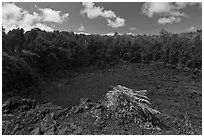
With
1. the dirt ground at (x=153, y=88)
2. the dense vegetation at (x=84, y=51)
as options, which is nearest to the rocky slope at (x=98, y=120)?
the dirt ground at (x=153, y=88)

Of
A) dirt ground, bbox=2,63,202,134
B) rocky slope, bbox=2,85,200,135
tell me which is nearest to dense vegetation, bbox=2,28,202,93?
dirt ground, bbox=2,63,202,134

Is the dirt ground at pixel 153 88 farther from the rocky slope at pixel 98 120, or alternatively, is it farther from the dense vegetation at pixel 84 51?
the dense vegetation at pixel 84 51

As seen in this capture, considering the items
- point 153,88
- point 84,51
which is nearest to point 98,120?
point 153,88

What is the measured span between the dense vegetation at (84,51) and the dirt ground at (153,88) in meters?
1.55

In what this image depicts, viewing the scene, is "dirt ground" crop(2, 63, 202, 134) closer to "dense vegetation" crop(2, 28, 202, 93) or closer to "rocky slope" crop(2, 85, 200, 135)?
"rocky slope" crop(2, 85, 200, 135)

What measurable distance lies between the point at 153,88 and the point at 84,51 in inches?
425

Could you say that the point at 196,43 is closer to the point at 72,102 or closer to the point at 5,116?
the point at 72,102

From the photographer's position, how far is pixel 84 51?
2262 cm

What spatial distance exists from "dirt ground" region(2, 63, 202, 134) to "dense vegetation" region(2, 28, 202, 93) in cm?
155

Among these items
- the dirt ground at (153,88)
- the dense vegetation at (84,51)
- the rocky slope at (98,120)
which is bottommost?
the dirt ground at (153,88)

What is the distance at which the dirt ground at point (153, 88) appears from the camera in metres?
9.57

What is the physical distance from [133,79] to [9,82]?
29.3 ft

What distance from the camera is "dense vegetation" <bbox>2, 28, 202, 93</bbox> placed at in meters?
13.0

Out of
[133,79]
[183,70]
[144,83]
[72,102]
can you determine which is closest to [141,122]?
[72,102]
